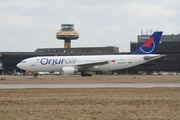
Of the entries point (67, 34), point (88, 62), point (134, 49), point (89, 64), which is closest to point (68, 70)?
point (89, 64)

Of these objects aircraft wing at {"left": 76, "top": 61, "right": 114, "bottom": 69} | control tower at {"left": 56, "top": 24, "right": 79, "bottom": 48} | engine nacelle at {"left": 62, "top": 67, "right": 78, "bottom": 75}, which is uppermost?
control tower at {"left": 56, "top": 24, "right": 79, "bottom": 48}

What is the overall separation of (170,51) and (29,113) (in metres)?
111

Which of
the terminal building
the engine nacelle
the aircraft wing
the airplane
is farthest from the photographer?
→ the terminal building

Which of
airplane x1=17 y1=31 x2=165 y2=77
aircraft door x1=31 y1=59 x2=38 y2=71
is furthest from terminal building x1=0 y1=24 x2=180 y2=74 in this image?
aircraft door x1=31 y1=59 x2=38 y2=71

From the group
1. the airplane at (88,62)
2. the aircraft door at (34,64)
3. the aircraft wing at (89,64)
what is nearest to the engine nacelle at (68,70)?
the airplane at (88,62)

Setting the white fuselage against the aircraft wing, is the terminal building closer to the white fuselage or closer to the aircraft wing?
the white fuselage

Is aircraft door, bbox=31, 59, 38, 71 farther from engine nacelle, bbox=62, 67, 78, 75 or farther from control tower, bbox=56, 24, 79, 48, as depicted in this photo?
control tower, bbox=56, 24, 79, 48

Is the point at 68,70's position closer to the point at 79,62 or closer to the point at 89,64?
the point at 79,62

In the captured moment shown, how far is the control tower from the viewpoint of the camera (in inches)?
6521

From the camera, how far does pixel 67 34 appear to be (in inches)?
6511

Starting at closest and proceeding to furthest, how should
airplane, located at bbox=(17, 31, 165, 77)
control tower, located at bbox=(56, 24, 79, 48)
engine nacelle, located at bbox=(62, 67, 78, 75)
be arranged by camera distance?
engine nacelle, located at bbox=(62, 67, 78, 75)
airplane, located at bbox=(17, 31, 165, 77)
control tower, located at bbox=(56, 24, 79, 48)

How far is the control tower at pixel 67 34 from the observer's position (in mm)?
165625

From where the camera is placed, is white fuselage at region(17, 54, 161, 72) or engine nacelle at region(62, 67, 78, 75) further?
white fuselage at region(17, 54, 161, 72)

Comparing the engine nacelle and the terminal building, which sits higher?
the terminal building
